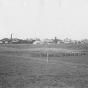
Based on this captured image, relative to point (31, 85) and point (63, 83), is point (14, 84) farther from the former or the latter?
point (63, 83)

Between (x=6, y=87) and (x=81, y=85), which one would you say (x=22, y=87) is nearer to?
(x=6, y=87)

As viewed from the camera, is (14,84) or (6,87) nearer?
(6,87)

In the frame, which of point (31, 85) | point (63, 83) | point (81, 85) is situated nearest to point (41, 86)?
point (31, 85)

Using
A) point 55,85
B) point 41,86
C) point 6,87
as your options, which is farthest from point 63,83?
point 6,87

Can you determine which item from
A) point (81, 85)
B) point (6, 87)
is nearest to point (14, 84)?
point (6, 87)

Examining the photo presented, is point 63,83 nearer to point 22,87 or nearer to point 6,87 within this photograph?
point 22,87

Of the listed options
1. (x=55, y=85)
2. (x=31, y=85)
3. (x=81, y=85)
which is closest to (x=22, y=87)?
(x=31, y=85)

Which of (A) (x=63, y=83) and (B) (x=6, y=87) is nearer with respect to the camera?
(B) (x=6, y=87)
